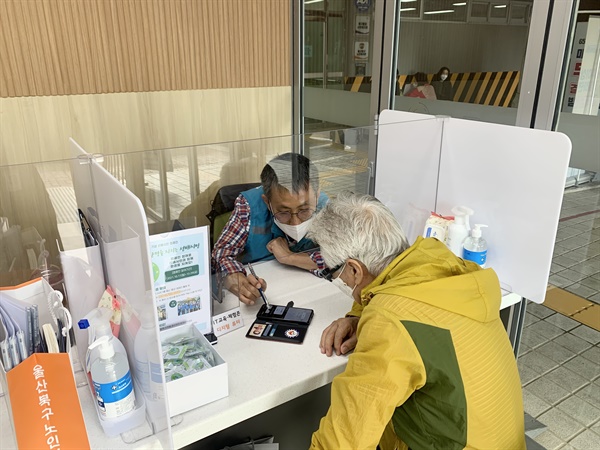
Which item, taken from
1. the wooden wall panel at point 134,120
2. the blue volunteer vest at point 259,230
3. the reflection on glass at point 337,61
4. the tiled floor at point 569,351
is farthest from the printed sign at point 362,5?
the tiled floor at point 569,351

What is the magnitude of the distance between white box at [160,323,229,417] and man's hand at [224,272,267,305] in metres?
0.38

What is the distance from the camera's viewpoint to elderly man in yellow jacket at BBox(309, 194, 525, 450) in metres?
0.93

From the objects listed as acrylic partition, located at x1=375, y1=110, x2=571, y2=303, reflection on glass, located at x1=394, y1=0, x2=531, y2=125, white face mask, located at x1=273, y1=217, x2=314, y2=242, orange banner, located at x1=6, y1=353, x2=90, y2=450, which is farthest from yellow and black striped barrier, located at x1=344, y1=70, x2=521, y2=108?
orange banner, located at x1=6, y1=353, x2=90, y2=450

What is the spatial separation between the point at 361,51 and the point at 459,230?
1.29 metres

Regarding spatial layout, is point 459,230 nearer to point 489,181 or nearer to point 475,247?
point 475,247

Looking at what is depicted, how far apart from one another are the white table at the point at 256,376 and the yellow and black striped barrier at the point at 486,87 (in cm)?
101

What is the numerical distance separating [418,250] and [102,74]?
197 cm

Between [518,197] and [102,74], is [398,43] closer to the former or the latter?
[518,197]

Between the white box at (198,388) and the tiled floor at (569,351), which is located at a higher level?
the white box at (198,388)

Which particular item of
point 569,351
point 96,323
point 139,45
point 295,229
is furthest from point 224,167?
point 569,351

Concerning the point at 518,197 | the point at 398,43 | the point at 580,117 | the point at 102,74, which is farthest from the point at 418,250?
the point at 102,74

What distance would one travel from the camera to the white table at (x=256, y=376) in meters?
0.96

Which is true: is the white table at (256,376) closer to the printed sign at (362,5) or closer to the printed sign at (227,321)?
the printed sign at (227,321)

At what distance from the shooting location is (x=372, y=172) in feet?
6.37
